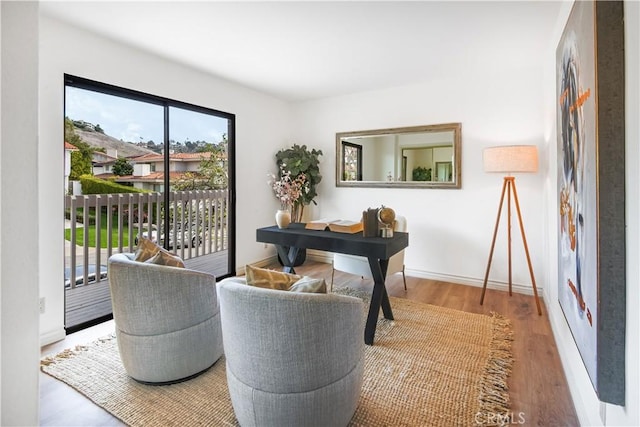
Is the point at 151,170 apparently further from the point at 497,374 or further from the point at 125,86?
the point at 497,374

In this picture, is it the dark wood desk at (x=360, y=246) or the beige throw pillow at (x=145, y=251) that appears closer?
the beige throw pillow at (x=145, y=251)

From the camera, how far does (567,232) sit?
183cm

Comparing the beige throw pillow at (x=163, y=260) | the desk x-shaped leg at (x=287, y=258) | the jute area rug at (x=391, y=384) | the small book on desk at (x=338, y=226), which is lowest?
the jute area rug at (x=391, y=384)

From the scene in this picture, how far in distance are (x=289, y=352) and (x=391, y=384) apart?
2.99 ft

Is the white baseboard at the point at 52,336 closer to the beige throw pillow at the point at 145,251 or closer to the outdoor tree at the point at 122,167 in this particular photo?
the beige throw pillow at the point at 145,251

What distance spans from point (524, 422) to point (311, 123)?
166 inches

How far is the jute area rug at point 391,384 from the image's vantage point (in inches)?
66.0

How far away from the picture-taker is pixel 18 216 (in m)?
0.80

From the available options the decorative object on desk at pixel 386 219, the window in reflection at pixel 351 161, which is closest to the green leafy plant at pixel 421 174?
the window in reflection at pixel 351 161

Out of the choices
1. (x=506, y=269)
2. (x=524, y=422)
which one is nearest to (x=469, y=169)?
(x=506, y=269)

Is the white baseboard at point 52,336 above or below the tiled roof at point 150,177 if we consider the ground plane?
below

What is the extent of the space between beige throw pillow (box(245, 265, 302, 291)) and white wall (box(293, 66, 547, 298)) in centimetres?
289

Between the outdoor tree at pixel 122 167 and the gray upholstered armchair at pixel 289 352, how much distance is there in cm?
231

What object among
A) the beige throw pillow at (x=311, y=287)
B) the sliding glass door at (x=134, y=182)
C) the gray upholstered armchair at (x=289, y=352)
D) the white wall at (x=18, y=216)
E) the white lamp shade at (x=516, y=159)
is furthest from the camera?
the white lamp shade at (x=516, y=159)
